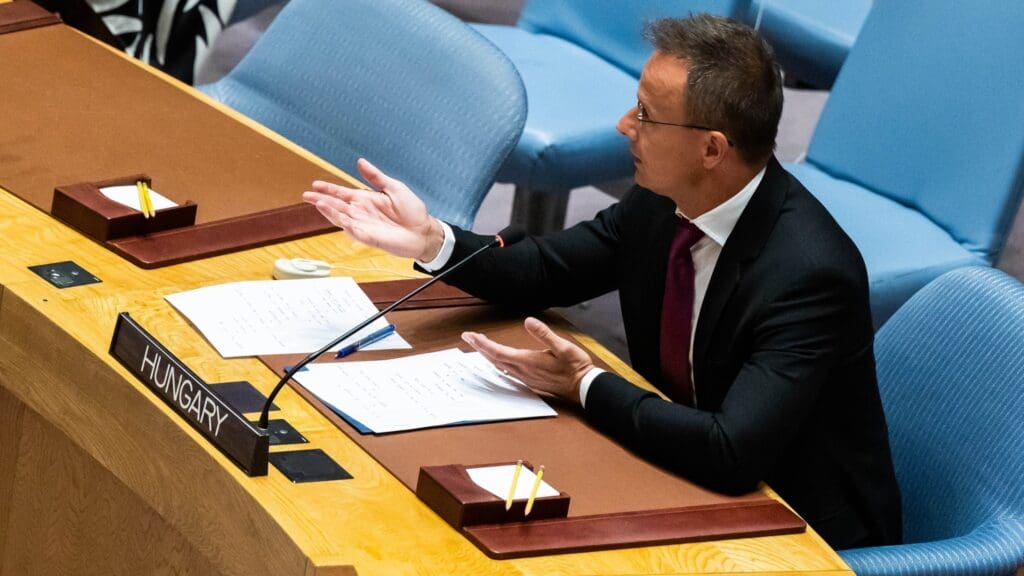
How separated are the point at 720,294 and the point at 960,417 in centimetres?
42

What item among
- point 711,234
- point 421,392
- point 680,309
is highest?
point 711,234

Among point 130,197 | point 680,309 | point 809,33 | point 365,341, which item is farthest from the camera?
point 809,33

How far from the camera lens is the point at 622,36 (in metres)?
4.06

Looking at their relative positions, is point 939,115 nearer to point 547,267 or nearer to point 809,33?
point 809,33

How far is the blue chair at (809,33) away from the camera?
419 centimetres

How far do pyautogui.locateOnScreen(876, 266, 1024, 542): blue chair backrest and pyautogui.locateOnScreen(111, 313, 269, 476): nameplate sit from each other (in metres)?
1.05

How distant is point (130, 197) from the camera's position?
251 centimetres

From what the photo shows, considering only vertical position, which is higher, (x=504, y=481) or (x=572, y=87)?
(x=504, y=481)

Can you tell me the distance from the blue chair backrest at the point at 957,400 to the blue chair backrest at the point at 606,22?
4.82 ft

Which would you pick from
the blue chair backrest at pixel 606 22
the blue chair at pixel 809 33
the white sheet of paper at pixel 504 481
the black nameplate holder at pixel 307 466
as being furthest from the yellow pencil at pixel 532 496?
the blue chair at pixel 809 33

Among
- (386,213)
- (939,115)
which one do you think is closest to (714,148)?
(386,213)

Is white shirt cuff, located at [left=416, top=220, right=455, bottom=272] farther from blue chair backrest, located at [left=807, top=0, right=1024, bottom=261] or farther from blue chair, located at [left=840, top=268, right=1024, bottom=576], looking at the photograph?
blue chair backrest, located at [left=807, top=0, right=1024, bottom=261]

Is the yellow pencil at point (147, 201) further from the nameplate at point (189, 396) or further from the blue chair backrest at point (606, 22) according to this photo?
the blue chair backrest at point (606, 22)

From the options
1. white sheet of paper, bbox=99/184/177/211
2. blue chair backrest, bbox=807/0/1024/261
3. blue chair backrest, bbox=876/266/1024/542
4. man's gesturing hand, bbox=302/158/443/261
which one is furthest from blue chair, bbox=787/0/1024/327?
white sheet of paper, bbox=99/184/177/211
